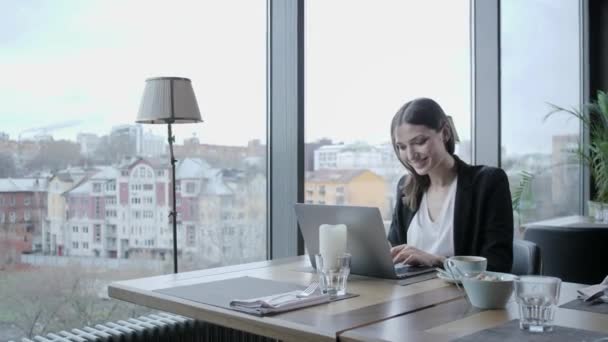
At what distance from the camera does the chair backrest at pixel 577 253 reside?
117 inches

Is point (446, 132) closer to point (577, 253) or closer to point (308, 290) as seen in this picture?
point (308, 290)

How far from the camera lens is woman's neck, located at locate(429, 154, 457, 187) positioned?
2256 millimetres

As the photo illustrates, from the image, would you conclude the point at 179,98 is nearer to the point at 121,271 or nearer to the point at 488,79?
the point at 121,271

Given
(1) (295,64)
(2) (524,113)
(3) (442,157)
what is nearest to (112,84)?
(1) (295,64)

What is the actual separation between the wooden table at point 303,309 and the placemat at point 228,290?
0.03 m

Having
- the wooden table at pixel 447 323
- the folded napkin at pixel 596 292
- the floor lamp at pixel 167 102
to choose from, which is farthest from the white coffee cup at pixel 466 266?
the floor lamp at pixel 167 102

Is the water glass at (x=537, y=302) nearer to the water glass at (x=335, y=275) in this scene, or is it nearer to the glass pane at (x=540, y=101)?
the water glass at (x=335, y=275)

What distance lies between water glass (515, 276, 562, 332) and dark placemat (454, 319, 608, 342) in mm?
20

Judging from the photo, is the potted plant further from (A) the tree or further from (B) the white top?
(A) the tree

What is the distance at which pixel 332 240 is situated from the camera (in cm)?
172

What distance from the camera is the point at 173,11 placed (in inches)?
102

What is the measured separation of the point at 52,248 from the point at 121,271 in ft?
0.94

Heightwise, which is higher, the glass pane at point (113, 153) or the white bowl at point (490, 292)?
the glass pane at point (113, 153)

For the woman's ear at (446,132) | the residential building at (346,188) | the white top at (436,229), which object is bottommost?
the white top at (436,229)
